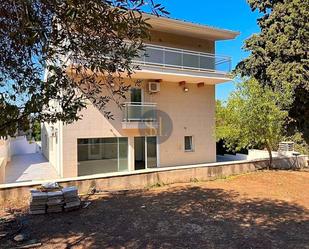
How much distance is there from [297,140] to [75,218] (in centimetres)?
1895

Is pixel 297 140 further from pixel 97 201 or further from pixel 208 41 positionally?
pixel 97 201

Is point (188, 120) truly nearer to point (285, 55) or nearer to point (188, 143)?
point (188, 143)

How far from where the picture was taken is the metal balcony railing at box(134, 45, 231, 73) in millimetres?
16891

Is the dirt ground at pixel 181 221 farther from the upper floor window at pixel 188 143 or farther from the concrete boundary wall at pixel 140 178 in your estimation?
the upper floor window at pixel 188 143

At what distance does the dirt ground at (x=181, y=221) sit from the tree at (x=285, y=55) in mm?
7821

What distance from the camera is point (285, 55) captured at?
18.7 metres

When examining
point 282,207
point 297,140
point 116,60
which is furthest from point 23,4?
point 297,140

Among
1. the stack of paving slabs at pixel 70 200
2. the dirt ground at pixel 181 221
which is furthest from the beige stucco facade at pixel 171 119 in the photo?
the stack of paving slabs at pixel 70 200

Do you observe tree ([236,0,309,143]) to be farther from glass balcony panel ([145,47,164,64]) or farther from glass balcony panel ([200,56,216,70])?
glass balcony panel ([145,47,164,64])

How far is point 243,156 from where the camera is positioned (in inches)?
967

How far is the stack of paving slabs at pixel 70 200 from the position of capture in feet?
28.4

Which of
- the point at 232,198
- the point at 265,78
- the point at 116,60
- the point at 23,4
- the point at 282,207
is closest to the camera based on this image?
the point at 23,4

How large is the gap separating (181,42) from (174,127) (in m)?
5.46

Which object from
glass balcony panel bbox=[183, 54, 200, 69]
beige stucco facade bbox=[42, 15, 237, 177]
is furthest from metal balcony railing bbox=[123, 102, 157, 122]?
glass balcony panel bbox=[183, 54, 200, 69]
